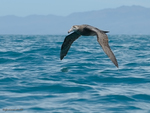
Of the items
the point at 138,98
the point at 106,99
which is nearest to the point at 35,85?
the point at 106,99

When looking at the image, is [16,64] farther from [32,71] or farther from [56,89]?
[56,89]

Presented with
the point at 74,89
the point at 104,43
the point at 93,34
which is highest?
the point at 93,34

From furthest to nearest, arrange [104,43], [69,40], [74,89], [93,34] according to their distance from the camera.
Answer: [69,40] < [93,34] < [74,89] < [104,43]

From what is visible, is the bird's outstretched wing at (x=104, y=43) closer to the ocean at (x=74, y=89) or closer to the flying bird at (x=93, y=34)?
the flying bird at (x=93, y=34)

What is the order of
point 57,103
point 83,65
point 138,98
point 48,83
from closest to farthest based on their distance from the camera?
point 57,103 < point 138,98 < point 48,83 < point 83,65

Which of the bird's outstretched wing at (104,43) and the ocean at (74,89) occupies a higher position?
the bird's outstretched wing at (104,43)

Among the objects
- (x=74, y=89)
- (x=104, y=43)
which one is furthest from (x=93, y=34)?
(x=74, y=89)

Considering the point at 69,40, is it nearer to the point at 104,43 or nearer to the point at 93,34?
the point at 93,34

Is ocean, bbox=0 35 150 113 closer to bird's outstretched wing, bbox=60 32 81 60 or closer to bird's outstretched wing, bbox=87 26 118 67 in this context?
bird's outstretched wing, bbox=60 32 81 60

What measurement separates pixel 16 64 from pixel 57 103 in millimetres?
8621

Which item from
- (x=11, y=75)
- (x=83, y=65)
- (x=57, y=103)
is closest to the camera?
(x=57, y=103)

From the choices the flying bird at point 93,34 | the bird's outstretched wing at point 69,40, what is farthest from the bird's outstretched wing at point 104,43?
the bird's outstretched wing at point 69,40

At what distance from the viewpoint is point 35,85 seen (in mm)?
12203

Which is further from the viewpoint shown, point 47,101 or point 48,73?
point 48,73
